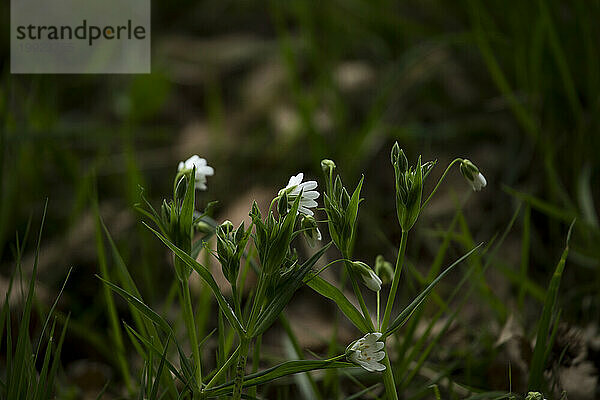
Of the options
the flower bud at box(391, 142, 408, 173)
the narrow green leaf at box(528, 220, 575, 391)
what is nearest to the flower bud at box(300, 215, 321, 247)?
the flower bud at box(391, 142, 408, 173)

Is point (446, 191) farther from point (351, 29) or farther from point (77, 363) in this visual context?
point (77, 363)

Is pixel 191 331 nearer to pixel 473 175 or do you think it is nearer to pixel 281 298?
pixel 281 298

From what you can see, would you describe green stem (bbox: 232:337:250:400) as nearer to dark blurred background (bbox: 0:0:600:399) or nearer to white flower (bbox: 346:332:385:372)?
white flower (bbox: 346:332:385:372)

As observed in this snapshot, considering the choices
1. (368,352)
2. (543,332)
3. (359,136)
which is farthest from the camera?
(359,136)

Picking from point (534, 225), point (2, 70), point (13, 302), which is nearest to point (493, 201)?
point (534, 225)

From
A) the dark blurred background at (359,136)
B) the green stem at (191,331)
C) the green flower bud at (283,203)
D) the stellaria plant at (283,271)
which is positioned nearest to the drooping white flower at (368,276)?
the stellaria plant at (283,271)

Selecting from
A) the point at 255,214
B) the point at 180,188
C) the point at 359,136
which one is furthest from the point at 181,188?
the point at 359,136
